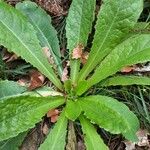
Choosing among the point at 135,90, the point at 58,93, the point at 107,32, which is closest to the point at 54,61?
the point at 58,93

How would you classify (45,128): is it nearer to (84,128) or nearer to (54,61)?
(84,128)

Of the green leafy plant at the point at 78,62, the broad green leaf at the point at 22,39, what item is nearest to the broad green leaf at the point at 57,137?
the green leafy plant at the point at 78,62

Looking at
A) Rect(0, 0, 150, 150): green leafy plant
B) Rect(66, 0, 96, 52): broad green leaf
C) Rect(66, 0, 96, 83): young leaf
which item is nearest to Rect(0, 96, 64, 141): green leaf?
Rect(0, 0, 150, 150): green leafy plant

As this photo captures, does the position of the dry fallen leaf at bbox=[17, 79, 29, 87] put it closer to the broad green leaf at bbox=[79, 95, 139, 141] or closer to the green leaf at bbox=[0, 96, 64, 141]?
the green leaf at bbox=[0, 96, 64, 141]

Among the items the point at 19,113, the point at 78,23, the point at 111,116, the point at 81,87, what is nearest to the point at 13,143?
the point at 19,113

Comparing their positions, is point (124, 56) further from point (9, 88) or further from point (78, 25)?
point (9, 88)

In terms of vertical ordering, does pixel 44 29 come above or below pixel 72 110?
above

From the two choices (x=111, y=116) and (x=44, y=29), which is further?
(x=44, y=29)

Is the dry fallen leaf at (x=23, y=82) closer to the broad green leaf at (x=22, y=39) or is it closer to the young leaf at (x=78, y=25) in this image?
Answer: the broad green leaf at (x=22, y=39)
